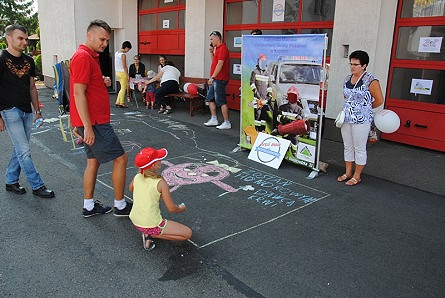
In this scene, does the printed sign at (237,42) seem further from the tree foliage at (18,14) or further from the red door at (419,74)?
the tree foliage at (18,14)

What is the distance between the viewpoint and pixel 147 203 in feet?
10.3

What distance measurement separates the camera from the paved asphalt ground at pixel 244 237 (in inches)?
112

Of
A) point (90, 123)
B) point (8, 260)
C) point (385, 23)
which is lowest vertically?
point (8, 260)

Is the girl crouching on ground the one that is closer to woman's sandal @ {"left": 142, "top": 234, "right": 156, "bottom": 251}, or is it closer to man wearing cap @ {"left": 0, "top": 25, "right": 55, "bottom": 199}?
woman's sandal @ {"left": 142, "top": 234, "right": 156, "bottom": 251}

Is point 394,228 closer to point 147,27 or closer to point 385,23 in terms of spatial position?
point 385,23

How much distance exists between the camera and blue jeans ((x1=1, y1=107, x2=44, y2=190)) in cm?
410

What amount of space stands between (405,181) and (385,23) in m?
2.93

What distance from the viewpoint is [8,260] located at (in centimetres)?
310

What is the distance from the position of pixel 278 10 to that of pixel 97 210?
21.7ft

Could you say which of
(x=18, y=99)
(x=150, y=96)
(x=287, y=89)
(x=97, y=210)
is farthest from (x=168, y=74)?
(x=97, y=210)

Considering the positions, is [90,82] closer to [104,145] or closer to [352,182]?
[104,145]

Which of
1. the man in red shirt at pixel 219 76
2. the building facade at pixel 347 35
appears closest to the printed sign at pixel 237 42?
the building facade at pixel 347 35

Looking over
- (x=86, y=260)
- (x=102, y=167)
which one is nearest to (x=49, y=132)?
(x=102, y=167)

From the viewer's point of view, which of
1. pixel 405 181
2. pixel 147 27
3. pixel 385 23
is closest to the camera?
pixel 405 181
